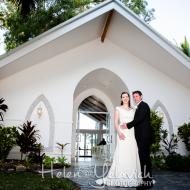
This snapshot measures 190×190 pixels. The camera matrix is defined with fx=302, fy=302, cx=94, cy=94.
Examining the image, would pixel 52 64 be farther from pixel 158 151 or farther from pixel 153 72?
pixel 158 151

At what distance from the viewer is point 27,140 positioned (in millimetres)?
9648

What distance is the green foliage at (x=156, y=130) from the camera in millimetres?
10508

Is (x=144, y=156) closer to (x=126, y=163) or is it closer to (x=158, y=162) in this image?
(x=126, y=163)

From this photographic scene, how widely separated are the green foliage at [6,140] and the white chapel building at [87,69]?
0.72 metres

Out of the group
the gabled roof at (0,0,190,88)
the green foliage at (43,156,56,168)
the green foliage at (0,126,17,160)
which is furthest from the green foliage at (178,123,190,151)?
the green foliage at (0,126,17,160)

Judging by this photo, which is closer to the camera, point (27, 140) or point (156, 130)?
point (27, 140)

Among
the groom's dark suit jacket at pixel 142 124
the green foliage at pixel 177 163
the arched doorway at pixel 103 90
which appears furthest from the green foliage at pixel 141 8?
the groom's dark suit jacket at pixel 142 124

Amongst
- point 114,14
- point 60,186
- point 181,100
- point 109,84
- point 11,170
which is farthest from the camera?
point 109,84

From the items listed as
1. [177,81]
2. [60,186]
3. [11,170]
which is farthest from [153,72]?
[60,186]

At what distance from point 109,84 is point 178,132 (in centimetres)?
350

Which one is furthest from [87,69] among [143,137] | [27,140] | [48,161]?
[143,137]

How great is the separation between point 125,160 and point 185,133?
244 inches

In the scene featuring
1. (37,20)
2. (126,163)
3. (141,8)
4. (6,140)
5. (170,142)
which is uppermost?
(141,8)

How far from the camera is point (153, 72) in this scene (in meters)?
11.8
